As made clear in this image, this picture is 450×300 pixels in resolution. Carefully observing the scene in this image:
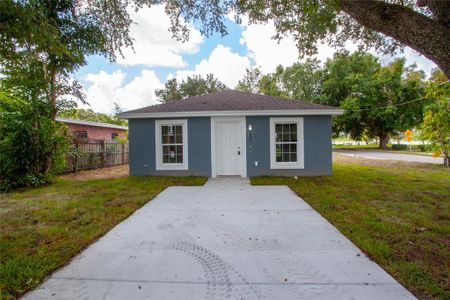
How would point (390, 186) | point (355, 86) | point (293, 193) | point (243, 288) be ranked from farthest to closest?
point (355, 86)
point (390, 186)
point (293, 193)
point (243, 288)

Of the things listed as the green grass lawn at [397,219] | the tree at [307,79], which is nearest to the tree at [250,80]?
the tree at [307,79]

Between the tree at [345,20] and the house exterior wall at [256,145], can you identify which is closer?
the tree at [345,20]

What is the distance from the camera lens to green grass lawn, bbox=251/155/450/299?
2629 mm

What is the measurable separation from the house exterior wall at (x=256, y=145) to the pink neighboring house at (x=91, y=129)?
6.16 m

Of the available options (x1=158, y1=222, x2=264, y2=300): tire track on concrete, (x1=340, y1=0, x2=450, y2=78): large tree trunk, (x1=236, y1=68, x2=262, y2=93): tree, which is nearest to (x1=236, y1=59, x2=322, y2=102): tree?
(x1=236, y1=68, x2=262, y2=93): tree

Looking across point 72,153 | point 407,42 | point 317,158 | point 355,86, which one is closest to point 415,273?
point 407,42

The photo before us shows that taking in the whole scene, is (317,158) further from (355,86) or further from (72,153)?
(355,86)

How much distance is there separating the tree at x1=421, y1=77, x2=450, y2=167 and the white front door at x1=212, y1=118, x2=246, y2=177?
9538mm

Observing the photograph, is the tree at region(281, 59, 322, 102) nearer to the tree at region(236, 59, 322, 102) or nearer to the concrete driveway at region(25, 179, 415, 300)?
the tree at region(236, 59, 322, 102)

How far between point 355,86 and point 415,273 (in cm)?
2812

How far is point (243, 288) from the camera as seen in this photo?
239 cm

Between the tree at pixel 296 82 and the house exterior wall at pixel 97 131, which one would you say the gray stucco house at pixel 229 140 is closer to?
→ the house exterior wall at pixel 97 131

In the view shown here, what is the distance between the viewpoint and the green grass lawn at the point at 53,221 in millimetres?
2715

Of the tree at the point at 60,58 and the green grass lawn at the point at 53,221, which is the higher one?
the tree at the point at 60,58
